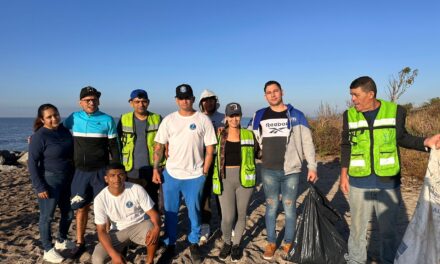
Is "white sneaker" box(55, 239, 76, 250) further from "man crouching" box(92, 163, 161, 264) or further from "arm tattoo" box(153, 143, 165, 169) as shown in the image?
"arm tattoo" box(153, 143, 165, 169)

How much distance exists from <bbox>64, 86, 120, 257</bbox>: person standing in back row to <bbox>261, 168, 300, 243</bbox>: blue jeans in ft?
7.22

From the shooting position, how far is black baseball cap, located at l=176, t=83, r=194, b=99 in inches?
151

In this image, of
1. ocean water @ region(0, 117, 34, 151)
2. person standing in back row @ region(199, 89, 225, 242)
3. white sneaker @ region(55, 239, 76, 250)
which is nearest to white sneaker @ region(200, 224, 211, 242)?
person standing in back row @ region(199, 89, 225, 242)

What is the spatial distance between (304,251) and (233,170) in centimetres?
128

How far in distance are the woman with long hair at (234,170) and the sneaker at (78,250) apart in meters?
2.07

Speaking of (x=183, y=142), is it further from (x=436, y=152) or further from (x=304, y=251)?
(x=436, y=152)

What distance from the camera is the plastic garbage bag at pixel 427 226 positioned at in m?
2.74

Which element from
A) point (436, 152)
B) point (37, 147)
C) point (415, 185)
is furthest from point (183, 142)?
point (415, 185)

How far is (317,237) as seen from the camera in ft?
11.5

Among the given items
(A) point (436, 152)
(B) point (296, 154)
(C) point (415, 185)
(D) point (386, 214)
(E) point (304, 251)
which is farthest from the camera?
(C) point (415, 185)

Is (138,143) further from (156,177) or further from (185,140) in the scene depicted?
(185,140)

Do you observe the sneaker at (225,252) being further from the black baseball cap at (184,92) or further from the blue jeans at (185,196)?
Result: the black baseball cap at (184,92)

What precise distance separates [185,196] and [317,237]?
1724 mm

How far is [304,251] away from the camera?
3.52 m
